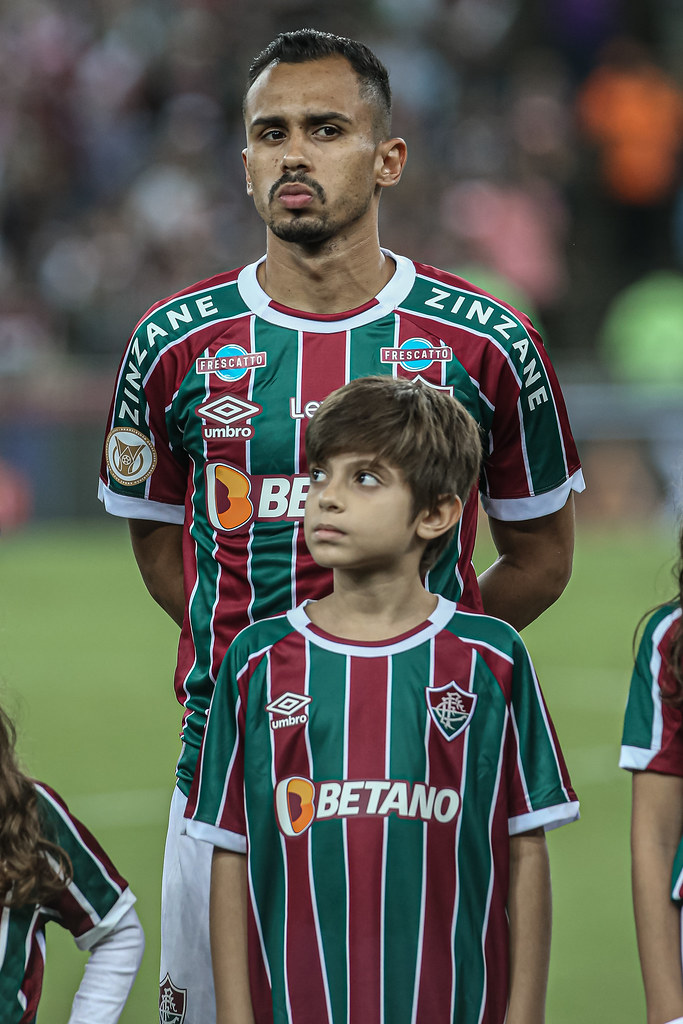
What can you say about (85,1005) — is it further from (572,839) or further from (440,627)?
(572,839)

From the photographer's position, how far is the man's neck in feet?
10.2

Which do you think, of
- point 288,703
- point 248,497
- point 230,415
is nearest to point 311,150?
point 230,415

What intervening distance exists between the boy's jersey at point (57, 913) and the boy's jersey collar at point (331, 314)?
1.00 metres

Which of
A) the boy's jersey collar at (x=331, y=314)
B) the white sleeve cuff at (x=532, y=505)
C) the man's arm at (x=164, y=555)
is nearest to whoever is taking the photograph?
the boy's jersey collar at (x=331, y=314)

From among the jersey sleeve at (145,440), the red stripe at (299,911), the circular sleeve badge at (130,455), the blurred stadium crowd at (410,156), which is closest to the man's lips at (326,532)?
the red stripe at (299,911)

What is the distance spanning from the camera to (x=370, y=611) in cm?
268

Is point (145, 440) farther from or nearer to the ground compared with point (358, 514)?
farther from the ground

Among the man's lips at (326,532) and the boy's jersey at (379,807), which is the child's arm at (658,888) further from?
the man's lips at (326,532)

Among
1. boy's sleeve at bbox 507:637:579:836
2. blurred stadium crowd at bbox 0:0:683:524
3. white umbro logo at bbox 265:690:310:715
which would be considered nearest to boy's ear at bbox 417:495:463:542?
boy's sleeve at bbox 507:637:579:836

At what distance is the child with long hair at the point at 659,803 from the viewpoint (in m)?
2.53

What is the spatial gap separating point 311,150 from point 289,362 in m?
0.40

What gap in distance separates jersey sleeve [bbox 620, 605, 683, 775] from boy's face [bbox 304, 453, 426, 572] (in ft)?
1.41

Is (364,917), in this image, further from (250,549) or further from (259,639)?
(250,549)

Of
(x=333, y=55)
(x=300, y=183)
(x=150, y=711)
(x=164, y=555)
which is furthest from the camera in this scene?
(x=150, y=711)
